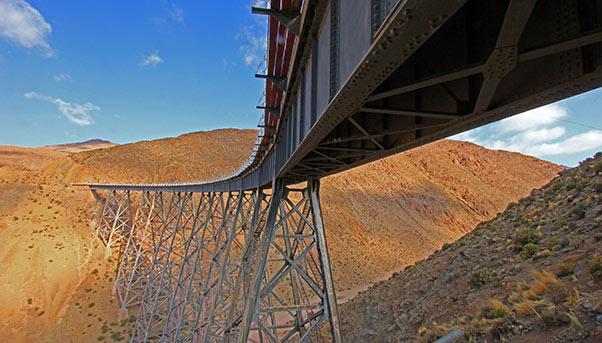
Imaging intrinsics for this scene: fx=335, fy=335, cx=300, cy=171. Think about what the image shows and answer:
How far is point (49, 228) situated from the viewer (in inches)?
1041

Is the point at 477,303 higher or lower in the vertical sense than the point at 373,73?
lower

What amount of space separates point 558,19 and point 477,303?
7.43 m

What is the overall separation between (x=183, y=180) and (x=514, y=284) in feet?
128

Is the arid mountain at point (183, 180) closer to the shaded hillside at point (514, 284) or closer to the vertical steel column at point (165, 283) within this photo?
the vertical steel column at point (165, 283)

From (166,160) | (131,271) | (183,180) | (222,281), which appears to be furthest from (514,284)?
(166,160)

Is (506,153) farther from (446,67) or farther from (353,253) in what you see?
(446,67)

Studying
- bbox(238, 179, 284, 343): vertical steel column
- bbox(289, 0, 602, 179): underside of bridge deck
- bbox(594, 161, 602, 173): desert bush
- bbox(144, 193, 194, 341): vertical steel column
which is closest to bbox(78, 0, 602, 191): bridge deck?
bbox(289, 0, 602, 179): underside of bridge deck

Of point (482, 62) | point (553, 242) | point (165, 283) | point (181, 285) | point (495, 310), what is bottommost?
point (165, 283)

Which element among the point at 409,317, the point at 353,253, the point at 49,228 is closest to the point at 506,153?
the point at 353,253

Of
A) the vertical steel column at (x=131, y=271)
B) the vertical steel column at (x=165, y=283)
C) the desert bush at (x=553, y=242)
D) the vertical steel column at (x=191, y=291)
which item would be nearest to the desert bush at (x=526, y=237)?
the desert bush at (x=553, y=242)

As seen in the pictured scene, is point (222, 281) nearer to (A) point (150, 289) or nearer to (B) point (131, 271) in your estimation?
(A) point (150, 289)

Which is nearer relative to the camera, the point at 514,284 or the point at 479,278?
the point at 514,284

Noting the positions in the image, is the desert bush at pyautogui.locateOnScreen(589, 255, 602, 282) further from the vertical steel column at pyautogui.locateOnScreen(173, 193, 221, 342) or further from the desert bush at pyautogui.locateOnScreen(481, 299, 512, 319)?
the vertical steel column at pyautogui.locateOnScreen(173, 193, 221, 342)

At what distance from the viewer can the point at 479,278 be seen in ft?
30.3
